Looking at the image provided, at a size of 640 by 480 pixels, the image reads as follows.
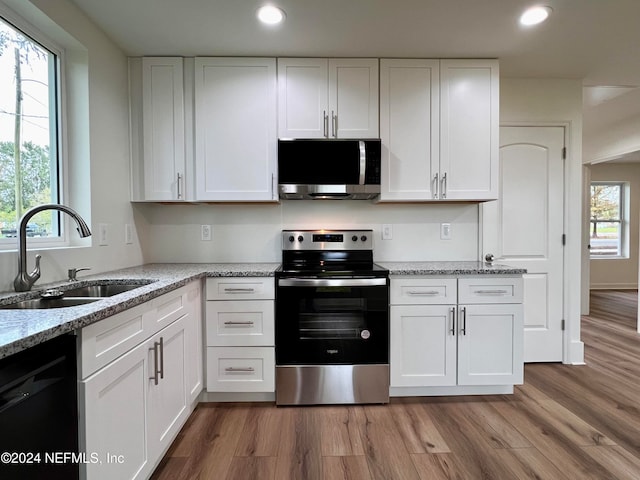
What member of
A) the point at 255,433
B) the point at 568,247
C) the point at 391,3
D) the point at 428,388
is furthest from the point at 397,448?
the point at 391,3

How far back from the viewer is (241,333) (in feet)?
7.07

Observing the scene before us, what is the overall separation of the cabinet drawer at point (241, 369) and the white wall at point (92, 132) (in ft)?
3.01

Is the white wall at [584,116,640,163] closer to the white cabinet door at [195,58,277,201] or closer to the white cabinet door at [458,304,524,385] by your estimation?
the white cabinet door at [458,304,524,385]

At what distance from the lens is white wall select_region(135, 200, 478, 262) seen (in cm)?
266

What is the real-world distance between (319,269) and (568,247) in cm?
213

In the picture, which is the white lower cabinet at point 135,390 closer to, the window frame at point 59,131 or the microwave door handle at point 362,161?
the window frame at point 59,131

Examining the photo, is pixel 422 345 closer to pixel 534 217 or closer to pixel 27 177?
pixel 534 217

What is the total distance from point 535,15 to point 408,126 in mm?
900

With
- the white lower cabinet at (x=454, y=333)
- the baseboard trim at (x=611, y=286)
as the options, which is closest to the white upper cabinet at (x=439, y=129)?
the white lower cabinet at (x=454, y=333)

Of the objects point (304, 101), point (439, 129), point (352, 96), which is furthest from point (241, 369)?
point (439, 129)

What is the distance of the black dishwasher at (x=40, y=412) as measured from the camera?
2.66 feet

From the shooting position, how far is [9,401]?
808 mm

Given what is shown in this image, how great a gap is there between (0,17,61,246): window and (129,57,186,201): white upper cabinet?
0.52 m

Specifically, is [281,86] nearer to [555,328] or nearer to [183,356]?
[183,356]
